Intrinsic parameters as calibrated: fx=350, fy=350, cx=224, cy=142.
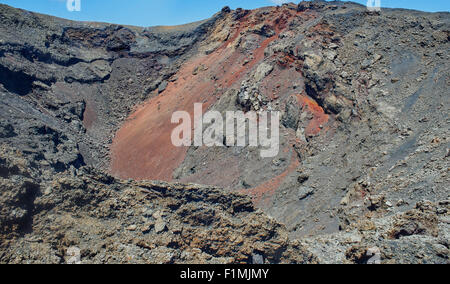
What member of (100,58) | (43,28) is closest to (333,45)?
(100,58)

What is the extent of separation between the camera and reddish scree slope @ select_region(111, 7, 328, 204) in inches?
765

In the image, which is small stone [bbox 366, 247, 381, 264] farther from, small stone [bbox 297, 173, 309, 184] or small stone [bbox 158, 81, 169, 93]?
small stone [bbox 158, 81, 169, 93]

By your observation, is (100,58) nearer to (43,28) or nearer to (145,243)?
(43,28)

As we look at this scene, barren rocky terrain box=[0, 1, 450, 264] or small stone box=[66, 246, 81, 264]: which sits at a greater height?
barren rocky terrain box=[0, 1, 450, 264]

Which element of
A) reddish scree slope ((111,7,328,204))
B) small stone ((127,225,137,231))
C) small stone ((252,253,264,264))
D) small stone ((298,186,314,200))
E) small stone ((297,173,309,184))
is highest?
reddish scree slope ((111,7,328,204))

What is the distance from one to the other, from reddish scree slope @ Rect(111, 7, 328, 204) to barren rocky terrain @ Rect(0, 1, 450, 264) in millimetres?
144

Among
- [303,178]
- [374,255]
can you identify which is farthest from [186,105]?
[374,255]

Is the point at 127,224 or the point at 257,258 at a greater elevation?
the point at 127,224

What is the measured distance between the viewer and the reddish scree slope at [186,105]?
19.4 m

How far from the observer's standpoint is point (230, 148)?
59.6 ft

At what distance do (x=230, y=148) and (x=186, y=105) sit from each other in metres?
7.60

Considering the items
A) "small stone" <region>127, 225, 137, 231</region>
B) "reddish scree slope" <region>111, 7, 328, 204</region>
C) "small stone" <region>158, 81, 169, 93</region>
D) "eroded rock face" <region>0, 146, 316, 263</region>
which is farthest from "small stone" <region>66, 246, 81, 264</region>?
"small stone" <region>158, 81, 169, 93</region>

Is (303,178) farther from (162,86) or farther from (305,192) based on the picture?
(162,86)

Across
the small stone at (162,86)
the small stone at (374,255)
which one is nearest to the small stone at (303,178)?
the small stone at (374,255)
